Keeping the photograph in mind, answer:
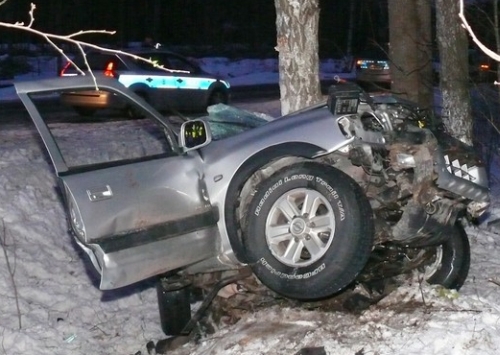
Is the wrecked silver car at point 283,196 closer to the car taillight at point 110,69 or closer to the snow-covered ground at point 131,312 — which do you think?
the snow-covered ground at point 131,312

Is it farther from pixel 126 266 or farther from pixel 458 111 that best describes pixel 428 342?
pixel 458 111

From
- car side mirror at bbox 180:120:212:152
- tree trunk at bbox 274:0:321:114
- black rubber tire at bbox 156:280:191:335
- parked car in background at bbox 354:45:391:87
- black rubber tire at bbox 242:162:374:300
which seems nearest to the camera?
black rubber tire at bbox 242:162:374:300

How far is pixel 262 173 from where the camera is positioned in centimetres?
655

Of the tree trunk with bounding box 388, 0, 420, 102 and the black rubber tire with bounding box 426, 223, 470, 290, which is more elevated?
the tree trunk with bounding box 388, 0, 420, 102

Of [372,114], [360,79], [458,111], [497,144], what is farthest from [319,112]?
[360,79]

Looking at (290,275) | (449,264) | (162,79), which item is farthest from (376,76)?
(290,275)

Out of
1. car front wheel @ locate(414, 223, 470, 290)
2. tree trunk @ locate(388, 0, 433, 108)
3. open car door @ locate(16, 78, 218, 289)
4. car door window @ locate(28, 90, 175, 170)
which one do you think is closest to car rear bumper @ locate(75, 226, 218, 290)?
open car door @ locate(16, 78, 218, 289)

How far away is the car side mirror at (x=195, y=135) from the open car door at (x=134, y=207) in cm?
14

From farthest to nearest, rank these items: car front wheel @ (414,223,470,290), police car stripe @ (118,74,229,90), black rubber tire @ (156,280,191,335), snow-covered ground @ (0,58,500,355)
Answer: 1. police car stripe @ (118,74,229,90)
2. car front wheel @ (414,223,470,290)
3. black rubber tire @ (156,280,191,335)
4. snow-covered ground @ (0,58,500,355)

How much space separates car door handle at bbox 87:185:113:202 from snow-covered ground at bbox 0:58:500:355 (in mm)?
1199

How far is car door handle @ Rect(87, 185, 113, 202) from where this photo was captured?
6.00m

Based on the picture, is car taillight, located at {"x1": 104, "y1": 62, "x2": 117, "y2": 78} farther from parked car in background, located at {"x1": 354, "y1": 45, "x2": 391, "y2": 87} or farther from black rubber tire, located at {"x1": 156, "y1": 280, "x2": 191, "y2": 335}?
black rubber tire, located at {"x1": 156, "y1": 280, "x2": 191, "y2": 335}

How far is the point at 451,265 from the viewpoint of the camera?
7.11 meters

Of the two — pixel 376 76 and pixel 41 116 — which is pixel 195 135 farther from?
pixel 376 76
